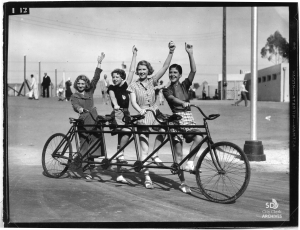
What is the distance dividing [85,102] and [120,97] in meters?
0.62

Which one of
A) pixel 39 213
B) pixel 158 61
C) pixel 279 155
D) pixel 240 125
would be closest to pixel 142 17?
pixel 158 61

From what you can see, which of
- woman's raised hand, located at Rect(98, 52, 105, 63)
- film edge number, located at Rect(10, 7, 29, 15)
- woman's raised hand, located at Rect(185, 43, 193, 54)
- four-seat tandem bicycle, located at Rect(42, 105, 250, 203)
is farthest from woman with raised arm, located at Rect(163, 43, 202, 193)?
film edge number, located at Rect(10, 7, 29, 15)

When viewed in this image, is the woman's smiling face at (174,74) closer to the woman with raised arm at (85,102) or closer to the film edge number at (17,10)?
the woman with raised arm at (85,102)

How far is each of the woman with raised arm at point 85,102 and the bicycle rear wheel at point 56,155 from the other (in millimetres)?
234

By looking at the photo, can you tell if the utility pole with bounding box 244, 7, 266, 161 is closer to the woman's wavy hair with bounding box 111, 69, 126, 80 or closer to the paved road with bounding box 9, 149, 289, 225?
the paved road with bounding box 9, 149, 289, 225

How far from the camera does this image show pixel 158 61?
5723mm

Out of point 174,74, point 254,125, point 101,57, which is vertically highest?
point 101,57

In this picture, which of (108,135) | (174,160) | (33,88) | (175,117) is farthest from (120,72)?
(33,88)

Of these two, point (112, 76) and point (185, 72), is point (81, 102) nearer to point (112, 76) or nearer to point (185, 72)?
point (112, 76)

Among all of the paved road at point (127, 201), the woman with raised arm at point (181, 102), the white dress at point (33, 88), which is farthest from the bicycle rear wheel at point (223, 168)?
the white dress at point (33, 88)

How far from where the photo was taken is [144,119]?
18.1ft

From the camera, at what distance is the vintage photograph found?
15.5 feet

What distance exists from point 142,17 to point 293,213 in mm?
3049

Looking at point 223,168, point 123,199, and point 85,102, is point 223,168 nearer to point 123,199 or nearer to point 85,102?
point 123,199
